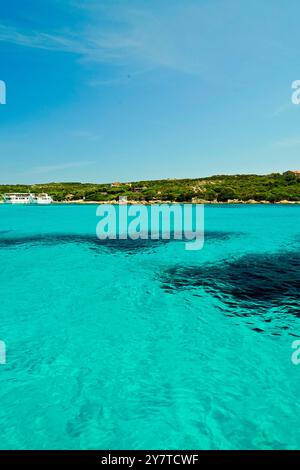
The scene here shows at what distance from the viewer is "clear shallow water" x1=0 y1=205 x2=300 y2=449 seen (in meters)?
5.14

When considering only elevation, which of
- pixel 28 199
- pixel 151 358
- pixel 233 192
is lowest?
pixel 151 358

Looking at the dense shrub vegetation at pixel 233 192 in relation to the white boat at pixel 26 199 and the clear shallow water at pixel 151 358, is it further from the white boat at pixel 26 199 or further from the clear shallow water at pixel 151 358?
the clear shallow water at pixel 151 358

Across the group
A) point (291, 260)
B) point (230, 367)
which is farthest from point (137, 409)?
point (291, 260)

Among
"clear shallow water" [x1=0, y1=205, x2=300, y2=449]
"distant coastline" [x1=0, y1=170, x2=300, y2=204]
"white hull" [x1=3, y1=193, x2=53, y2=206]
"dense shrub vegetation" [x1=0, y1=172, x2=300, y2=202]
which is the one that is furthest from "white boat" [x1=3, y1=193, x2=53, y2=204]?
"clear shallow water" [x1=0, y1=205, x2=300, y2=449]

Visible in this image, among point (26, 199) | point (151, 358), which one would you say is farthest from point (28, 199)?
point (151, 358)

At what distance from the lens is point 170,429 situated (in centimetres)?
523

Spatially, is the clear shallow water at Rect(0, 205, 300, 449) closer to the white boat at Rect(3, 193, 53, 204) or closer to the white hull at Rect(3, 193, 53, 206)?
the white hull at Rect(3, 193, 53, 206)

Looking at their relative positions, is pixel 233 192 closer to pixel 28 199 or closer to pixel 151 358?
pixel 28 199

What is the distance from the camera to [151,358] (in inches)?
291

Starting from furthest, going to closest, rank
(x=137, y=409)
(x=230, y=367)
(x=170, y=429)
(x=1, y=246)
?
(x=1, y=246) → (x=230, y=367) → (x=137, y=409) → (x=170, y=429)

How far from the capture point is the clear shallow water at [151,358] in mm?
5145

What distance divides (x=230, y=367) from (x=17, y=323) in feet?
21.9
